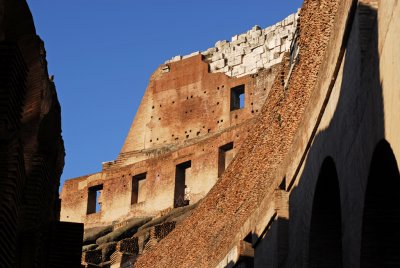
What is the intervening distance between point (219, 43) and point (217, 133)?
713 cm

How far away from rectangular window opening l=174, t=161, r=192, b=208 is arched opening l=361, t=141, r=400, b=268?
30.0 m

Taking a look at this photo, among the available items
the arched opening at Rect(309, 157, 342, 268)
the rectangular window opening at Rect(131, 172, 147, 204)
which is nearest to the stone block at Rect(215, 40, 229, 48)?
the rectangular window opening at Rect(131, 172, 147, 204)

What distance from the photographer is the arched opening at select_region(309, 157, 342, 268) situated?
36.0ft

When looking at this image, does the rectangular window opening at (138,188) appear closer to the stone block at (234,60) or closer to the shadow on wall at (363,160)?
the stone block at (234,60)

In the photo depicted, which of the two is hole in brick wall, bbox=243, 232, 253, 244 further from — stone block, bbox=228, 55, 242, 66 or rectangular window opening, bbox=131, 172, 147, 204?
stone block, bbox=228, 55, 242, 66

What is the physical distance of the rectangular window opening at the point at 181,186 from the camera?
39.0 metres

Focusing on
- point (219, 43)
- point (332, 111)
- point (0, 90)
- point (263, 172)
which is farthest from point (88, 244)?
point (0, 90)

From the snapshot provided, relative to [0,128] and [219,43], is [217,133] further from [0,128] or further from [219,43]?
[0,128]

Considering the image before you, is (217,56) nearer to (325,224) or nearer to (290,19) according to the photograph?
(290,19)

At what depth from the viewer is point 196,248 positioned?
20.6m

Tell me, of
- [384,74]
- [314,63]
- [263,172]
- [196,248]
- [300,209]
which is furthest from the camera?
[196,248]

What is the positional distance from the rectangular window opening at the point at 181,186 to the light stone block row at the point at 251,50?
5907 millimetres

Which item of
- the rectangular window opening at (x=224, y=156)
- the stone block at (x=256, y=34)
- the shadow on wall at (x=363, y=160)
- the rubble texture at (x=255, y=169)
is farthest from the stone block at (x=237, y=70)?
the shadow on wall at (x=363, y=160)

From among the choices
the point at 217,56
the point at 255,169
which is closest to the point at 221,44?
the point at 217,56
